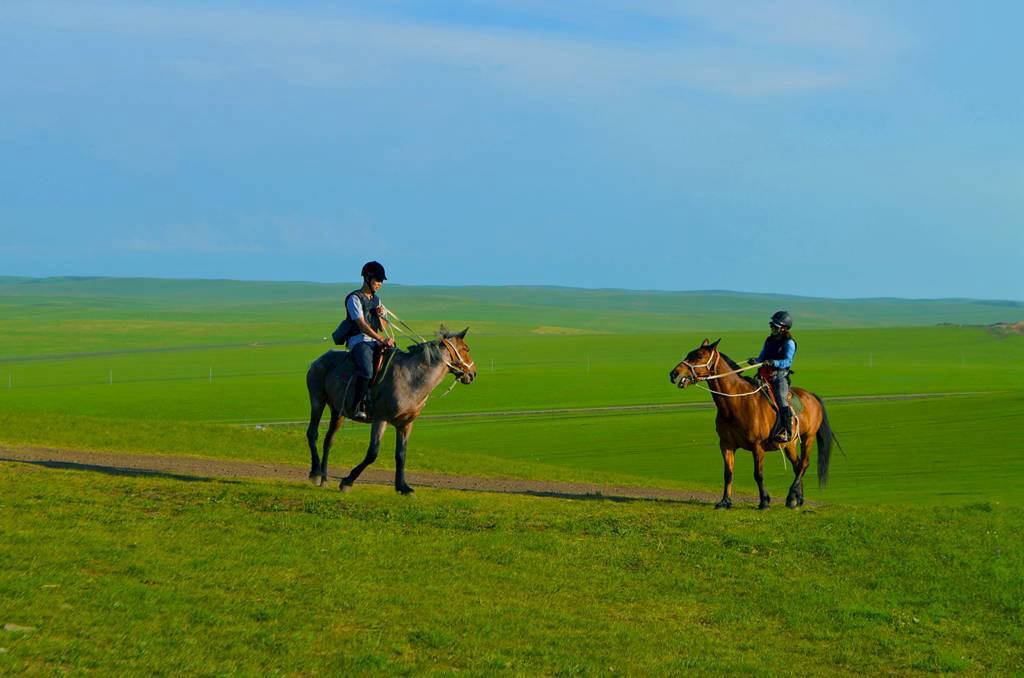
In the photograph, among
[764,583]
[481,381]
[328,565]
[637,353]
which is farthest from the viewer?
[637,353]

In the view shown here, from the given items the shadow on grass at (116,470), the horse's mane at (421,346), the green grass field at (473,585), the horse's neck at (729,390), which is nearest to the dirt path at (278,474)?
the shadow on grass at (116,470)

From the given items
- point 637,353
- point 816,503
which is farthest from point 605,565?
point 637,353

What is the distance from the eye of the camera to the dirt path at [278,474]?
23869mm

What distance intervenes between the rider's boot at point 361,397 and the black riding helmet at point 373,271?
68.7 inches

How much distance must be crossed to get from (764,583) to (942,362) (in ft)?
385

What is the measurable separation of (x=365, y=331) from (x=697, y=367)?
595 cm

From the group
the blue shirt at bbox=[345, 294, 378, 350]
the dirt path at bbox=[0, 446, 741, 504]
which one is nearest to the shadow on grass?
the dirt path at bbox=[0, 446, 741, 504]

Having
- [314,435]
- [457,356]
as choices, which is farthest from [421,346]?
[314,435]

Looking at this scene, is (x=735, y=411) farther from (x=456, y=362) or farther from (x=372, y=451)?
(x=372, y=451)

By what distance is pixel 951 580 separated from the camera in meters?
17.6

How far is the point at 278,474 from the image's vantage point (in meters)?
26.2

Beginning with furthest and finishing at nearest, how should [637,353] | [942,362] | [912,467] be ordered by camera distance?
[637,353] < [942,362] < [912,467]

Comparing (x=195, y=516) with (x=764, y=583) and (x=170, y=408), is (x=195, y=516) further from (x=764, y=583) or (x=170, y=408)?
(x=170, y=408)

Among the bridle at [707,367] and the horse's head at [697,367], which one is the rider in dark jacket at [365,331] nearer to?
the horse's head at [697,367]
